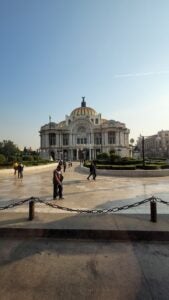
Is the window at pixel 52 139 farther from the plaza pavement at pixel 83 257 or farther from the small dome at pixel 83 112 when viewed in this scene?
the plaza pavement at pixel 83 257

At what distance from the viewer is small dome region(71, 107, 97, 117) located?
106062mm

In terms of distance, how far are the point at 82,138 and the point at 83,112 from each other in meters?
11.6

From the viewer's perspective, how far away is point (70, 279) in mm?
4191

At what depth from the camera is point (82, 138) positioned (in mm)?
103500

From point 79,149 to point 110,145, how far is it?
13053 millimetres

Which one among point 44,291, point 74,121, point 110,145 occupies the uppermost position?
point 74,121

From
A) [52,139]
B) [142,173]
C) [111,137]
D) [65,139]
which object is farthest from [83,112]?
[142,173]

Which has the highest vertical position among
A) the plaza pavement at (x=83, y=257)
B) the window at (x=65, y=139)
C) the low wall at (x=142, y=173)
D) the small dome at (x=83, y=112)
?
the small dome at (x=83, y=112)

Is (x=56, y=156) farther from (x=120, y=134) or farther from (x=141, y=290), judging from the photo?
(x=141, y=290)

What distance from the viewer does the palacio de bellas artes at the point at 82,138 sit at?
103 meters

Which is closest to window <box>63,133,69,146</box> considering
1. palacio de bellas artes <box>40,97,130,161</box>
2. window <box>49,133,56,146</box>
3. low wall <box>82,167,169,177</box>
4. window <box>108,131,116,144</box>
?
palacio de bellas artes <box>40,97,130,161</box>

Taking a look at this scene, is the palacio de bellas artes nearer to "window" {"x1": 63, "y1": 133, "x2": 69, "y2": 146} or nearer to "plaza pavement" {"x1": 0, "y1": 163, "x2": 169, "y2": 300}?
"window" {"x1": 63, "y1": 133, "x2": 69, "y2": 146}

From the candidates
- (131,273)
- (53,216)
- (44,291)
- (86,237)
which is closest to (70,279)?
(44,291)

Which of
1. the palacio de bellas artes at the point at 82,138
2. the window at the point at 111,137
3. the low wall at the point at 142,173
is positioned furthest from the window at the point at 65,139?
the low wall at the point at 142,173
